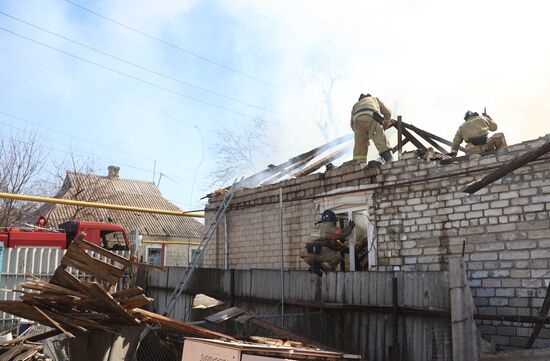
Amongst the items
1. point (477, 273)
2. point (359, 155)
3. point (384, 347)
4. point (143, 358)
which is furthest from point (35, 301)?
point (359, 155)

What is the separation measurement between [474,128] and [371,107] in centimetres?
237

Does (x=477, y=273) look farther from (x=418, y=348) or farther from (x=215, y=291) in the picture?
(x=215, y=291)

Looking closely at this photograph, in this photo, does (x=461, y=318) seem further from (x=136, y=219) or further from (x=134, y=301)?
(x=136, y=219)

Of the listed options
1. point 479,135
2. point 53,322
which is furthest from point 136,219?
point 53,322

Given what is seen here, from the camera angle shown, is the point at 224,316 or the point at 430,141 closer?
the point at 224,316

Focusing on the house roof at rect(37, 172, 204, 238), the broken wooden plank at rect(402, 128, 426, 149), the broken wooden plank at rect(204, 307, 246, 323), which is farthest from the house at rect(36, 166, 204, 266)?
the broken wooden plank at rect(204, 307, 246, 323)

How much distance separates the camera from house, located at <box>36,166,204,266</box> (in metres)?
24.8

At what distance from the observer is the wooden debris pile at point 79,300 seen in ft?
18.3

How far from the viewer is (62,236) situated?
12.2m

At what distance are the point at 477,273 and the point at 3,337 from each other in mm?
8225

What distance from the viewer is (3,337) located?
874 centimetres

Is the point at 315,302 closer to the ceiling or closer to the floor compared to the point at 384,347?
closer to the ceiling

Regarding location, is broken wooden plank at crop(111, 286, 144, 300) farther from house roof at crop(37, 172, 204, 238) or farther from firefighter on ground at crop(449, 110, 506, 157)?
house roof at crop(37, 172, 204, 238)

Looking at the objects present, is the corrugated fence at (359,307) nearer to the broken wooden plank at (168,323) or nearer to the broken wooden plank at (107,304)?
the broken wooden plank at (168,323)
